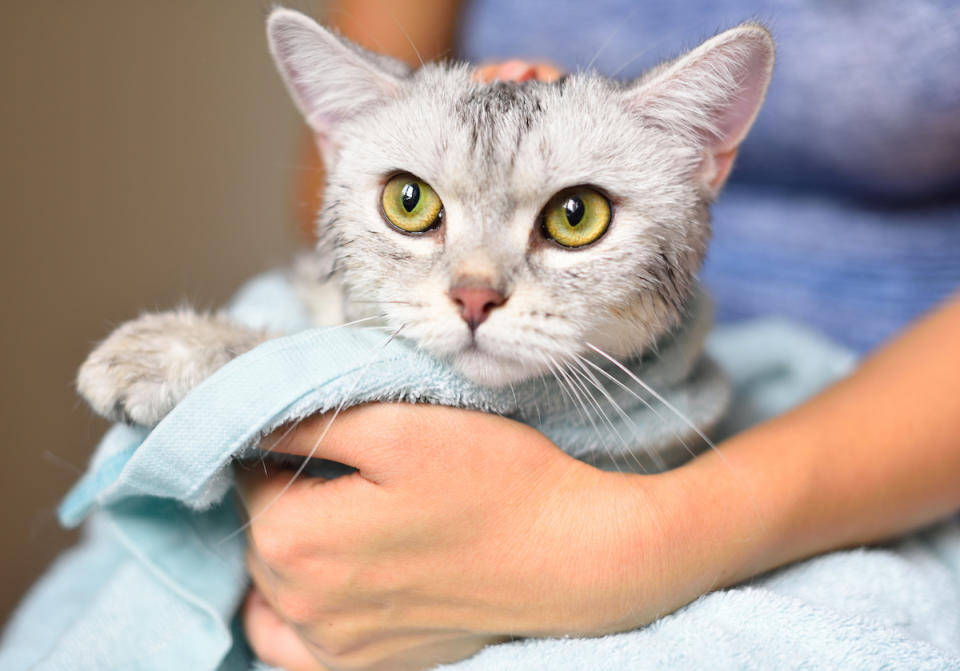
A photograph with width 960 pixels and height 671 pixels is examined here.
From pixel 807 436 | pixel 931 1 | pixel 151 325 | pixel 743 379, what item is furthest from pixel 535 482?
pixel 931 1

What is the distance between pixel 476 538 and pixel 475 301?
0.30 m

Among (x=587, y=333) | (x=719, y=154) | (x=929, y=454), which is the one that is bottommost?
(x=929, y=454)

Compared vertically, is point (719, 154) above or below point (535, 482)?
above

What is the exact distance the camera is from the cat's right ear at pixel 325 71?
1.01 m

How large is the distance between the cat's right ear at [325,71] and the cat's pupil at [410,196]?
7.8 inches

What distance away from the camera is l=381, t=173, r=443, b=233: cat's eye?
93 centimetres

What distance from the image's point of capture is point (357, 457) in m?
0.86

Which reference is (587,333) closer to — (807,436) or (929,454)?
(807,436)

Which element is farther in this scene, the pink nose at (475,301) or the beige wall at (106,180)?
the beige wall at (106,180)

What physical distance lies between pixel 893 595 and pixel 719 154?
2.15 ft

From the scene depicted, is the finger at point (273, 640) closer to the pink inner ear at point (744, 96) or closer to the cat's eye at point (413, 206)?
the cat's eye at point (413, 206)

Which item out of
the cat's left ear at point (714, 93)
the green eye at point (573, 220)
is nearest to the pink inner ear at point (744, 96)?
the cat's left ear at point (714, 93)

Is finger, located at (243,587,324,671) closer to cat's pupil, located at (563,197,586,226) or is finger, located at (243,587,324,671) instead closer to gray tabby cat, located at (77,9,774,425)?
gray tabby cat, located at (77,9,774,425)

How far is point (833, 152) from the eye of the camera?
5.14 ft
